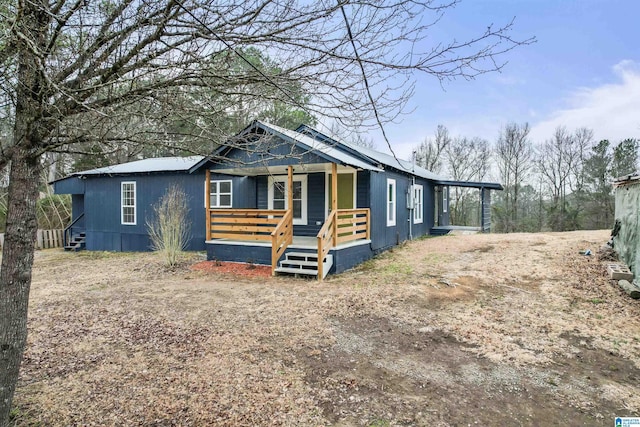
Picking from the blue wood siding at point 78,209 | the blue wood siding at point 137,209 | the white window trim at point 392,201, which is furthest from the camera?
the blue wood siding at point 78,209

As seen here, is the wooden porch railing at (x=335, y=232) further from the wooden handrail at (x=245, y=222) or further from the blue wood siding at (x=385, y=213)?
the wooden handrail at (x=245, y=222)

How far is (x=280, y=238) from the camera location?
917 centimetres

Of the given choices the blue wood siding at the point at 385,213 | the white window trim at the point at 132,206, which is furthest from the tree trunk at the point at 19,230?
the white window trim at the point at 132,206

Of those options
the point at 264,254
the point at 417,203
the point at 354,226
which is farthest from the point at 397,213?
the point at 264,254

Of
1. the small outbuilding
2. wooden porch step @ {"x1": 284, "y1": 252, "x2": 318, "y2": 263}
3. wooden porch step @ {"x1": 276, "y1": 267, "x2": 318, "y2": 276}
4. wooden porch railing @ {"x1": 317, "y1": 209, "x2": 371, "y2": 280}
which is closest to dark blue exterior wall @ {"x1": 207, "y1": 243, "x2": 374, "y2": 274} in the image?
wooden porch step @ {"x1": 284, "y1": 252, "x2": 318, "y2": 263}

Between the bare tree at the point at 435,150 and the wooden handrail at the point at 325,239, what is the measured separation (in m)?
23.8

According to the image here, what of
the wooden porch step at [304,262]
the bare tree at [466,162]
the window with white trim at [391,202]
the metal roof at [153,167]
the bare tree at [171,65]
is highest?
the bare tree at [466,162]

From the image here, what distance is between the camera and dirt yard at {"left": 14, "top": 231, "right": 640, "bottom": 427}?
3105mm

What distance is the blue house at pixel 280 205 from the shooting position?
9.02 metres

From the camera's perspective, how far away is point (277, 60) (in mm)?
2797

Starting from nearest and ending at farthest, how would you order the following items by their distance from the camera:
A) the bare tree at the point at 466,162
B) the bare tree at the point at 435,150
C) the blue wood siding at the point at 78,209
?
the blue wood siding at the point at 78,209, the bare tree at the point at 466,162, the bare tree at the point at 435,150

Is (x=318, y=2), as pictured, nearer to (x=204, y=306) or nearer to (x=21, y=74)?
(x=21, y=74)

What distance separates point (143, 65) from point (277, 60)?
975 mm

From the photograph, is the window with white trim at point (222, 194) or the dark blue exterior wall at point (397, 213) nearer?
the dark blue exterior wall at point (397, 213)
